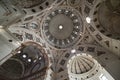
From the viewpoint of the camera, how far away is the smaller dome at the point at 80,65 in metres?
16.5

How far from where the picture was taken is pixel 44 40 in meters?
15.6

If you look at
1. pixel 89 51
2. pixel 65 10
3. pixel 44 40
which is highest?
pixel 65 10

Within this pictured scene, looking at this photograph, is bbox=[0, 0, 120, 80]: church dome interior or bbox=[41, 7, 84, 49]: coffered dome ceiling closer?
bbox=[0, 0, 120, 80]: church dome interior

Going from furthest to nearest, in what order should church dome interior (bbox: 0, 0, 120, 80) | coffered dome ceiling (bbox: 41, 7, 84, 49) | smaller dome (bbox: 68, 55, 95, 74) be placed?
1. smaller dome (bbox: 68, 55, 95, 74)
2. coffered dome ceiling (bbox: 41, 7, 84, 49)
3. church dome interior (bbox: 0, 0, 120, 80)

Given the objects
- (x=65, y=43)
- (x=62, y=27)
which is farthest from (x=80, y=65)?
(x=62, y=27)

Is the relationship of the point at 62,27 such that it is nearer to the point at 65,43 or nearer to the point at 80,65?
the point at 65,43

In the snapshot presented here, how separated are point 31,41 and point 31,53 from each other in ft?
6.17

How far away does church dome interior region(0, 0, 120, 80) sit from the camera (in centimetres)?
1348

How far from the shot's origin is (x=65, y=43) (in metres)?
16.0

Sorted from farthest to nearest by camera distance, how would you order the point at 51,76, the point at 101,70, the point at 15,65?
the point at 15,65 → the point at 101,70 → the point at 51,76

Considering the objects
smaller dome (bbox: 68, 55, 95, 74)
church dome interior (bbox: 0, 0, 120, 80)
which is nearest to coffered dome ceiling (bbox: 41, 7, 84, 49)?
church dome interior (bbox: 0, 0, 120, 80)

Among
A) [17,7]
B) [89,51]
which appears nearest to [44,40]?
[89,51]

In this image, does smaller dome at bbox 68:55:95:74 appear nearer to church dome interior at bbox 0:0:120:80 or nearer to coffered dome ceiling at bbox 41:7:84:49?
church dome interior at bbox 0:0:120:80

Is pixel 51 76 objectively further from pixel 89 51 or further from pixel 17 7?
pixel 17 7
